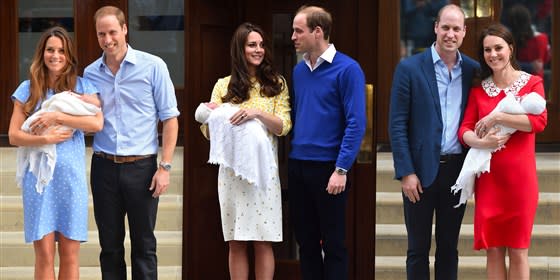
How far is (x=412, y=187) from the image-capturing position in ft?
17.5

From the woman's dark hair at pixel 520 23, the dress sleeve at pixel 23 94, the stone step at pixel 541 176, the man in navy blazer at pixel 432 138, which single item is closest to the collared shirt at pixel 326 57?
the man in navy blazer at pixel 432 138

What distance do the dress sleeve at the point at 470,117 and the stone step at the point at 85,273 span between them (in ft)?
7.68

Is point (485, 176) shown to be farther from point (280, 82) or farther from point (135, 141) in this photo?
point (135, 141)

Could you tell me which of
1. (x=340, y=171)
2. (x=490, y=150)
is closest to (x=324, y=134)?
(x=340, y=171)

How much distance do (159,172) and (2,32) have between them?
3.58 meters

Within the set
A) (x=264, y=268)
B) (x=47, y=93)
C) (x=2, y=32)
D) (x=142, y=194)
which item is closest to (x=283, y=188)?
(x=264, y=268)

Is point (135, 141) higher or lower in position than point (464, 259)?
higher

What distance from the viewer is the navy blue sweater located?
213 inches

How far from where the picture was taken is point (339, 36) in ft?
20.7

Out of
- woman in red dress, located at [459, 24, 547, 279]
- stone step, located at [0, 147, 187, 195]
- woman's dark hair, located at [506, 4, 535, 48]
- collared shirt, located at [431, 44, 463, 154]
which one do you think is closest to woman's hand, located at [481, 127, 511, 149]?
woman in red dress, located at [459, 24, 547, 279]

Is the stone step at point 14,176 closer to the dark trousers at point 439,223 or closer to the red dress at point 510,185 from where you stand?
the dark trousers at point 439,223

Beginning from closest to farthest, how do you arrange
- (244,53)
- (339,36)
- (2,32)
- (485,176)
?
(485,176) → (244,53) → (339,36) → (2,32)

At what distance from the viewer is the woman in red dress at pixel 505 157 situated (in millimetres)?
5188

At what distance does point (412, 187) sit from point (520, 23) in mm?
3409
